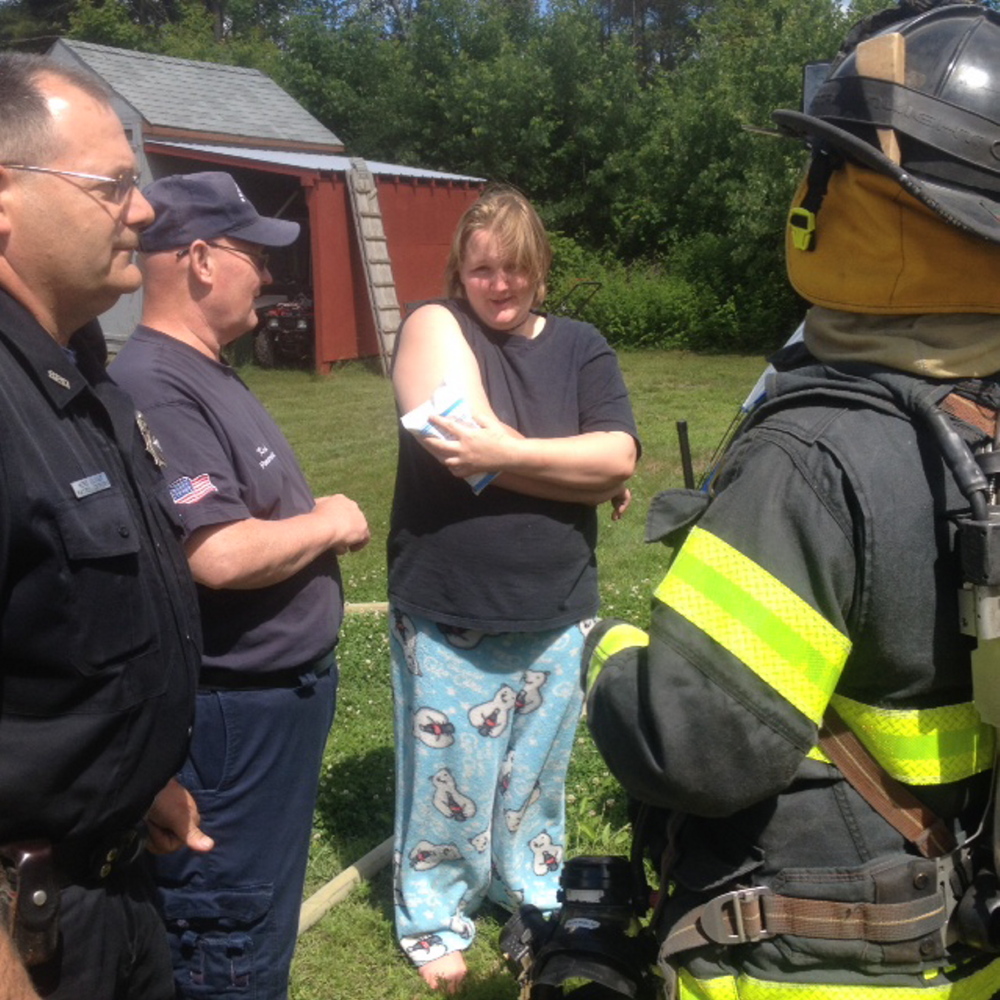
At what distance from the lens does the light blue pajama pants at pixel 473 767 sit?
339 centimetres

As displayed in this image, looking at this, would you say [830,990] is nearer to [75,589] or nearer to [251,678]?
[75,589]

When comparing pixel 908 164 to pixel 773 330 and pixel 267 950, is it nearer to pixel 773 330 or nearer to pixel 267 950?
pixel 267 950

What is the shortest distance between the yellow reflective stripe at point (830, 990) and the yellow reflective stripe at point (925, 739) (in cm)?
31

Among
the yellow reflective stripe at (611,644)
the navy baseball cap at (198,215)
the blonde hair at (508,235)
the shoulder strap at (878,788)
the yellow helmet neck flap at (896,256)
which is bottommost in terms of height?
the shoulder strap at (878,788)

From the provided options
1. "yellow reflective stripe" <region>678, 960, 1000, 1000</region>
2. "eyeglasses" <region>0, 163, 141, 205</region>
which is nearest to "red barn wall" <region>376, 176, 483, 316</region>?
"eyeglasses" <region>0, 163, 141, 205</region>

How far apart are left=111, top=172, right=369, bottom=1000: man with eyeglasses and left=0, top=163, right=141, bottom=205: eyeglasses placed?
581mm

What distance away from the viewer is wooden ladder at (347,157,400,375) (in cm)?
1700

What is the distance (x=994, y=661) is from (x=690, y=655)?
0.39m

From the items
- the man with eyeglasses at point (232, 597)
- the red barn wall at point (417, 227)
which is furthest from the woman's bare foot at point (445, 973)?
the red barn wall at point (417, 227)

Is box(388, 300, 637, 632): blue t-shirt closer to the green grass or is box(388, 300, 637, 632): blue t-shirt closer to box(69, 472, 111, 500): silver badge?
the green grass

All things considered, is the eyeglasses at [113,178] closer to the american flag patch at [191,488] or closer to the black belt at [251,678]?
the american flag patch at [191,488]

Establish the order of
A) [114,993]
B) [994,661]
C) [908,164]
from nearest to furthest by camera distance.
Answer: [994,661] < [908,164] < [114,993]

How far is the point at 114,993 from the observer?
6.85 ft

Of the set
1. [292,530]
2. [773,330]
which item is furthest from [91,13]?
[292,530]
